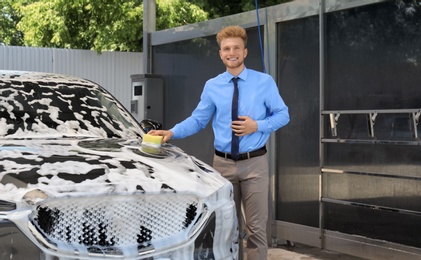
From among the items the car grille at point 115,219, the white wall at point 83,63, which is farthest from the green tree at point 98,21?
the car grille at point 115,219

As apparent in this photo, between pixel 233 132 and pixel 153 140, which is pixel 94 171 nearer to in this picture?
pixel 153 140

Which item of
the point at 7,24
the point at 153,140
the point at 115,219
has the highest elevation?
the point at 7,24

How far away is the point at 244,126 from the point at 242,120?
0.18 meters

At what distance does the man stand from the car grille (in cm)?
114

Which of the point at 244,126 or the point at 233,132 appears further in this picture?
the point at 233,132

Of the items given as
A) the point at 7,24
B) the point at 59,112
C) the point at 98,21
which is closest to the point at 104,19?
the point at 98,21

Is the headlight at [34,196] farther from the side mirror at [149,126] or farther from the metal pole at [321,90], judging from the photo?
the metal pole at [321,90]

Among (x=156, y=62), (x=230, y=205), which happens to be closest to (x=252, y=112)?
(x=230, y=205)

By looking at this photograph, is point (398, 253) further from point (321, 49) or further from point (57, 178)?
point (57, 178)

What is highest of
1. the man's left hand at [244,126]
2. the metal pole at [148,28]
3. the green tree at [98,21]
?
the green tree at [98,21]

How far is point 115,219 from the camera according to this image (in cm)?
384

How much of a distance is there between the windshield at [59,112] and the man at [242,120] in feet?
1.43

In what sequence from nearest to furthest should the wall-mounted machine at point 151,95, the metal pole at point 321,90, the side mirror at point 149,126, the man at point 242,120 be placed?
the man at point 242,120 < the side mirror at point 149,126 < the metal pole at point 321,90 < the wall-mounted machine at point 151,95

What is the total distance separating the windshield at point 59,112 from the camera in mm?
5031
